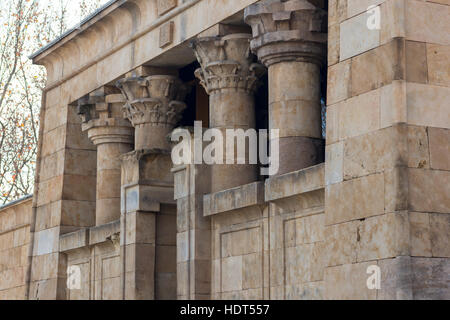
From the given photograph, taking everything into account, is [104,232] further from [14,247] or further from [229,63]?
[14,247]

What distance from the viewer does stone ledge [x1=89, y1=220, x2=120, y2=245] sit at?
19.2 metres

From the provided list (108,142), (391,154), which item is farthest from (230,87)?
(391,154)

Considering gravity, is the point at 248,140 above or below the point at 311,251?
above

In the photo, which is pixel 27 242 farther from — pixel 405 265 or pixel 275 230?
pixel 405 265

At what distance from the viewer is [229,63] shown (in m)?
16.5

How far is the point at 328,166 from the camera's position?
511 inches

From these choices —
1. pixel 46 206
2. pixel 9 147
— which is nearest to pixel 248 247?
pixel 46 206

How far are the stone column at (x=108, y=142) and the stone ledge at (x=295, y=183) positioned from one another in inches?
250

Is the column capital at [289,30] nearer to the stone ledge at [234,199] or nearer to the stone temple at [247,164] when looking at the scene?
the stone temple at [247,164]

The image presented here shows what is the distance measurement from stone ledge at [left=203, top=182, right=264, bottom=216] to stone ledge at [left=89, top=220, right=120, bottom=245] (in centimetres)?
323

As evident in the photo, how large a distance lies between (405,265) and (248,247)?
457cm

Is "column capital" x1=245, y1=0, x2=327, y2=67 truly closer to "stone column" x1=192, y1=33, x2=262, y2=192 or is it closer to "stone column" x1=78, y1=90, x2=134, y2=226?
"stone column" x1=192, y1=33, x2=262, y2=192
